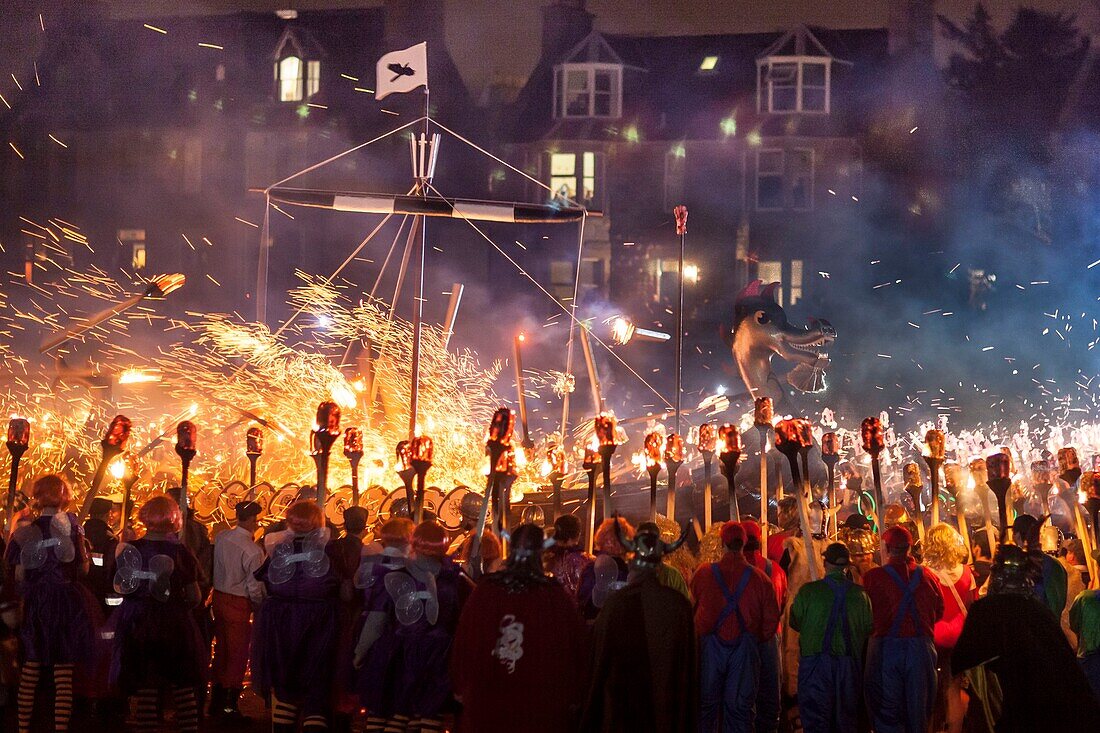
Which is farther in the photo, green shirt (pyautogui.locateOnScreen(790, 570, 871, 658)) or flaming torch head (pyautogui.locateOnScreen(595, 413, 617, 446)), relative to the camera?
flaming torch head (pyautogui.locateOnScreen(595, 413, 617, 446))

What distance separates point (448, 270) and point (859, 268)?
35.3 ft

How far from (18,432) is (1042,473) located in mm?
10586

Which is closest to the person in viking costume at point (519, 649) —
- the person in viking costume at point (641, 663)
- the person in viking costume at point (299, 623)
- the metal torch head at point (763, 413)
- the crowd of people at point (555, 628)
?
the crowd of people at point (555, 628)

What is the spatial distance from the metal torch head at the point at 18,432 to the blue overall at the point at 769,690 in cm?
643

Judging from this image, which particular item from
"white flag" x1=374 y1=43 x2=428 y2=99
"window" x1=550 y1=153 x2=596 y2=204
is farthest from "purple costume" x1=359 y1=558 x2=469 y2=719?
"window" x1=550 y1=153 x2=596 y2=204

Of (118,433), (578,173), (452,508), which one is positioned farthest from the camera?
(578,173)

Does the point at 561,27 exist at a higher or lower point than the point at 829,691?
higher

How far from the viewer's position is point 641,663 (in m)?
8.41

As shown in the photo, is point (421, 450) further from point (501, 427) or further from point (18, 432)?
point (18, 432)

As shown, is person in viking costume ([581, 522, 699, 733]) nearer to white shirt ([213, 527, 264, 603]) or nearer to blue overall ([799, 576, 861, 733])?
blue overall ([799, 576, 861, 733])

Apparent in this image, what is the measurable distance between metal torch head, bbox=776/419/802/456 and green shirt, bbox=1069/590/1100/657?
3.19 meters

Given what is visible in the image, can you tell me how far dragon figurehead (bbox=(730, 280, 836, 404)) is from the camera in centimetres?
2230

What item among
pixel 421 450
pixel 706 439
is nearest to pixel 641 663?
pixel 421 450

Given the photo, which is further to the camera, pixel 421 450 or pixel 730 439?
pixel 730 439
